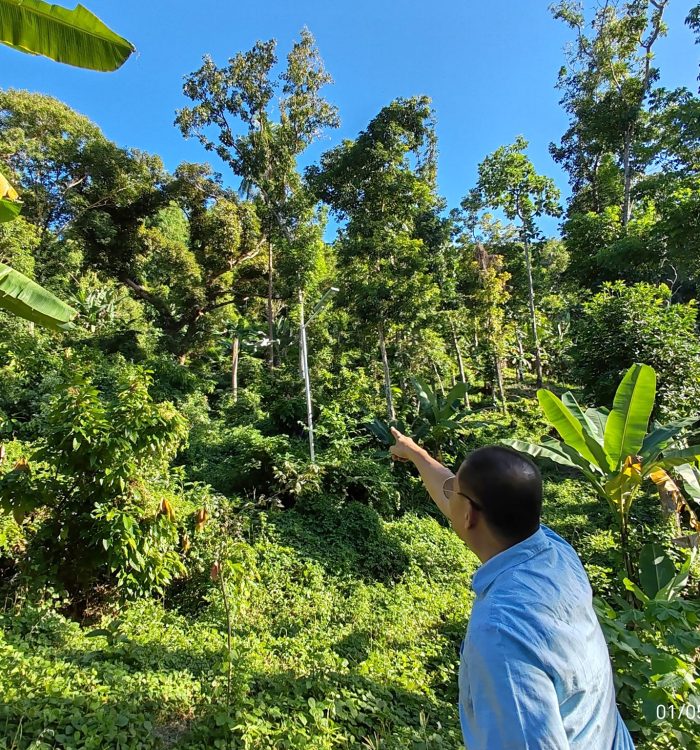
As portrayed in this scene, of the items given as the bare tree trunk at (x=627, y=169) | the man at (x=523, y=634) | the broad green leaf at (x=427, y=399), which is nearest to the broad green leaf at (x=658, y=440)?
the broad green leaf at (x=427, y=399)

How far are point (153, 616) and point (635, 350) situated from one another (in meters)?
8.03

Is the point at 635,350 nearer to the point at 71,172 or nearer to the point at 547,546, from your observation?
the point at 547,546

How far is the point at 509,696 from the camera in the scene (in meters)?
0.78

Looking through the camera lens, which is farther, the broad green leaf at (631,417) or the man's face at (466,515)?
the broad green leaf at (631,417)

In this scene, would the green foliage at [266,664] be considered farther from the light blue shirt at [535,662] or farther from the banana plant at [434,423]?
the banana plant at [434,423]

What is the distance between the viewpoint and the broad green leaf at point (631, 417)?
14.5 feet

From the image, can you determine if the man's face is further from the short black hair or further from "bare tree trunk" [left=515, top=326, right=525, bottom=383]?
"bare tree trunk" [left=515, top=326, right=525, bottom=383]

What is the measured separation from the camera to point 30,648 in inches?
118

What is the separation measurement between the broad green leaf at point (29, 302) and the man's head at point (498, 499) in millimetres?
3137

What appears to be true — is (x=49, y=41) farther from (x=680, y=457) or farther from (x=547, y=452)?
(x=680, y=457)

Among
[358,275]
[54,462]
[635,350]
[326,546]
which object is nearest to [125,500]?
[54,462]

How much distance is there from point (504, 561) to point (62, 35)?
3982mm

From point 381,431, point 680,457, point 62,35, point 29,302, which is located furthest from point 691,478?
point 62,35

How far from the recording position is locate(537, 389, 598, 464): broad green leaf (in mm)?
4695
